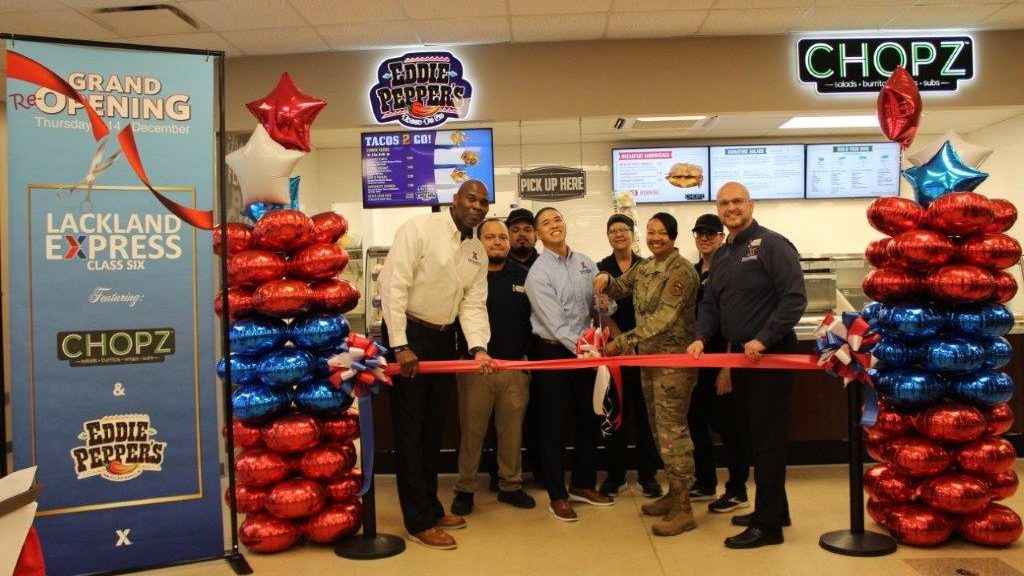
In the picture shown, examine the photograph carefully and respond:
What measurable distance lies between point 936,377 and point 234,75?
5256 mm

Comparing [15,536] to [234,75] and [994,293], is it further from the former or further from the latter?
[234,75]

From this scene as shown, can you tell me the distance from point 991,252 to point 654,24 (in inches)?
116

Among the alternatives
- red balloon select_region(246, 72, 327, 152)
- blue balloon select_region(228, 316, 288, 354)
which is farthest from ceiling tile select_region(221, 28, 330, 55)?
blue balloon select_region(228, 316, 288, 354)

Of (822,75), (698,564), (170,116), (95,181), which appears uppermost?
(822,75)

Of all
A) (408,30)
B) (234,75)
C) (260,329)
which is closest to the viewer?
(260,329)

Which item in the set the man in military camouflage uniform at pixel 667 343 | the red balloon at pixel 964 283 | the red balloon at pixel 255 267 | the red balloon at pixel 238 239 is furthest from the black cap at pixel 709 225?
the red balloon at pixel 238 239

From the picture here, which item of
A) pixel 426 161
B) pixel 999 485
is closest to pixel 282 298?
pixel 426 161

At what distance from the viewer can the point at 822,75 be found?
19.8 feet

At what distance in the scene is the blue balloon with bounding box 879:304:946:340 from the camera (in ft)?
12.0

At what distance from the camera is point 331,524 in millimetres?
3814

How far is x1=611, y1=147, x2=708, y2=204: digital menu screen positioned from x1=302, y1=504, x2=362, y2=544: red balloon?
4.00 m

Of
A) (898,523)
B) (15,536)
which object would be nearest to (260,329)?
(15,536)

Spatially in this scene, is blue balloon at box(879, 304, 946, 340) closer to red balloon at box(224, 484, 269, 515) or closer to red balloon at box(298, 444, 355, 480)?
red balloon at box(298, 444, 355, 480)

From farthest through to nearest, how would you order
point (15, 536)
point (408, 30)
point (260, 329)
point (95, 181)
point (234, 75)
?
1. point (234, 75)
2. point (408, 30)
3. point (260, 329)
4. point (95, 181)
5. point (15, 536)
